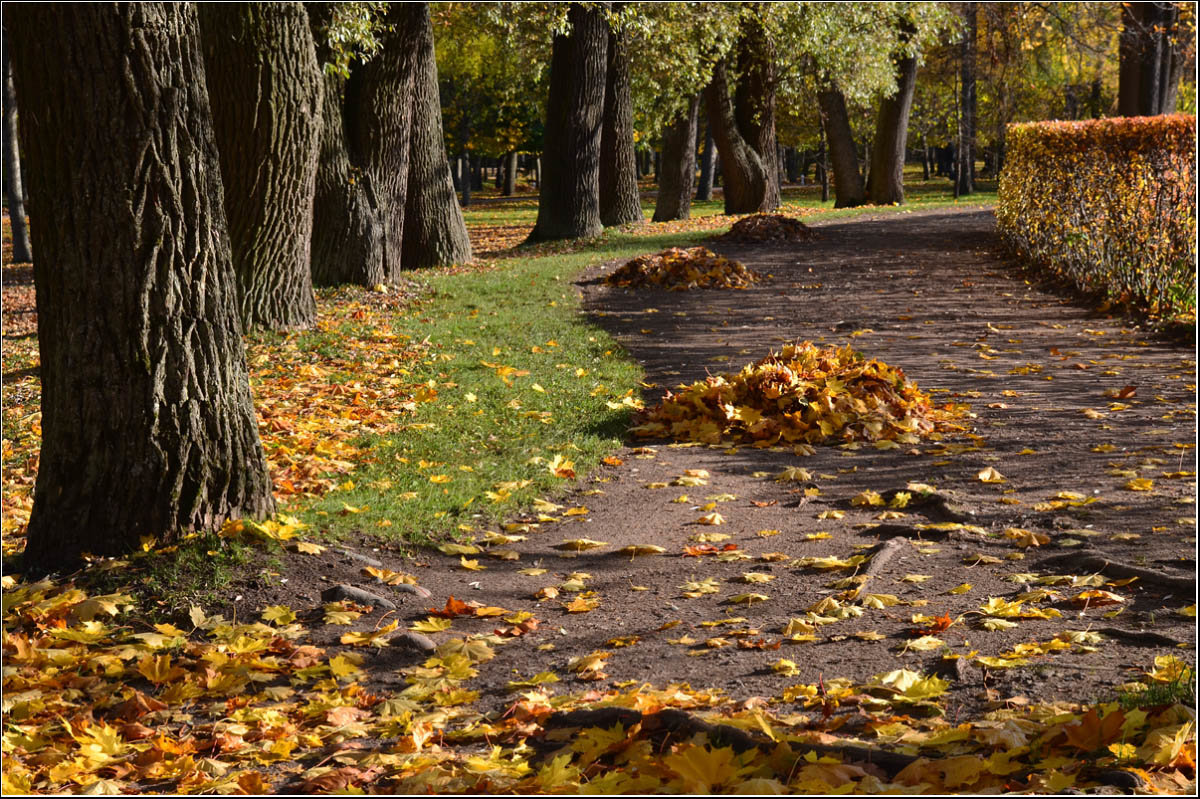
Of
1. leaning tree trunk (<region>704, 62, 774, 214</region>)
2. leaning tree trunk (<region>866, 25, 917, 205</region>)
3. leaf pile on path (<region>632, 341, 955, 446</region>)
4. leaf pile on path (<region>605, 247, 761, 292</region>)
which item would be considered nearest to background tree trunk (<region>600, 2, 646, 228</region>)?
leaning tree trunk (<region>704, 62, 774, 214</region>)

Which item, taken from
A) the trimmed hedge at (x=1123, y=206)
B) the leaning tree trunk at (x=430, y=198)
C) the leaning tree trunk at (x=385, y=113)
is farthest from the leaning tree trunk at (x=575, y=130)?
the trimmed hedge at (x=1123, y=206)

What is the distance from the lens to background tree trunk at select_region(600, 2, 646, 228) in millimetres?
23312

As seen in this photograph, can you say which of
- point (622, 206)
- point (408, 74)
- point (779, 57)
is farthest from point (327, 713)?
point (779, 57)

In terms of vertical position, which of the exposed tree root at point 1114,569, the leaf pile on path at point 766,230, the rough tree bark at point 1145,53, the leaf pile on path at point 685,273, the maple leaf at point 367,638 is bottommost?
the maple leaf at point 367,638

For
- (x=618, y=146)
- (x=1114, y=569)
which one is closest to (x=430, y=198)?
(x=618, y=146)

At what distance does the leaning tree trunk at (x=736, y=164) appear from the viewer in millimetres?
26609

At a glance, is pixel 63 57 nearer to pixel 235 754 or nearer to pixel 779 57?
pixel 235 754

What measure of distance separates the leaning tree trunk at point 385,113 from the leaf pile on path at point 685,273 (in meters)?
3.14

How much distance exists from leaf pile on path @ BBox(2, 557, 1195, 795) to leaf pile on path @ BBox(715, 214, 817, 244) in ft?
50.5

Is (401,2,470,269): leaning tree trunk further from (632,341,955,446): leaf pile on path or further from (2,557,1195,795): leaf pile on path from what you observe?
(2,557,1195,795): leaf pile on path

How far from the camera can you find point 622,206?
80.2 ft

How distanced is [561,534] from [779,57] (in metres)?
22.1

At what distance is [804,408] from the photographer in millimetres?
7688

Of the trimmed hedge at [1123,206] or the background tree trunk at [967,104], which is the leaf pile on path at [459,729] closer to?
the trimmed hedge at [1123,206]
